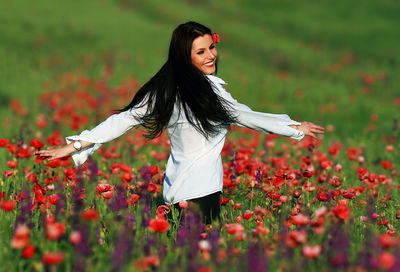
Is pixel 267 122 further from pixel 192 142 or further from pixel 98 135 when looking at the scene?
pixel 98 135

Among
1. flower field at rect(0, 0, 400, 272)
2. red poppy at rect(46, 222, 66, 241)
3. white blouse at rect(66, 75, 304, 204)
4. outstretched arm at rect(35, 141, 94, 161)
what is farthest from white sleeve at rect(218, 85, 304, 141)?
red poppy at rect(46, 222, 66, 241)

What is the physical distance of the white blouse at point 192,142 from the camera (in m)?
3.03

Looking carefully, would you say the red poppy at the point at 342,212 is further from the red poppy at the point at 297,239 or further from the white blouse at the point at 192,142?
the white blouse at the point at 192,142

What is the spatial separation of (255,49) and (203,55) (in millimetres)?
15914

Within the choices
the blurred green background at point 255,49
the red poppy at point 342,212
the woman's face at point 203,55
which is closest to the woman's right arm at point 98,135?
the woman's face at point 203,55

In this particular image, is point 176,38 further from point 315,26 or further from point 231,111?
point 315,26

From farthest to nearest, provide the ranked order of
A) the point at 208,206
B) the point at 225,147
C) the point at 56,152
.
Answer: the point at 225,147 < the point at 208,206 < the point at 56,152

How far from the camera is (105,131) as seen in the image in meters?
3.04

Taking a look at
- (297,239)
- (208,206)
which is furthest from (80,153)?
(297,239)

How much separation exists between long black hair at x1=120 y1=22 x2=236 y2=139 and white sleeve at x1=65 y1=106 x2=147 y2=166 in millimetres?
63

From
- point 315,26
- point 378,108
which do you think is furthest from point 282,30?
point 378,108

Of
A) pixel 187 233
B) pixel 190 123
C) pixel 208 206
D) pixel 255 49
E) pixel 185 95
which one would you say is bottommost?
pixel 208 206

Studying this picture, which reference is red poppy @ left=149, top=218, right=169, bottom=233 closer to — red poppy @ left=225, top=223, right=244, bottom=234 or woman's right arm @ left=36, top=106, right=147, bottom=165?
red poppy @ left=225, top=223, right=244, bottom=234

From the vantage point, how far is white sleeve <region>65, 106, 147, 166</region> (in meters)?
3.03
